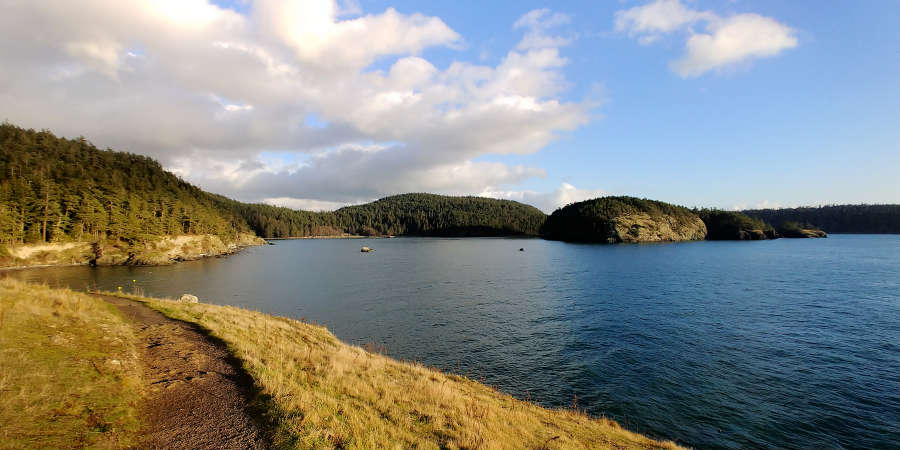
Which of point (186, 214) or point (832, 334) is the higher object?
point (186, 214)

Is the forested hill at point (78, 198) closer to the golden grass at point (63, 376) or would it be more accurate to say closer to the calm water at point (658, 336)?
the calm water at point (658, 336)

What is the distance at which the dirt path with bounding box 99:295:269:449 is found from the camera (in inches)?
376

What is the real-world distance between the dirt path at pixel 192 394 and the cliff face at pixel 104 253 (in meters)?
86.8

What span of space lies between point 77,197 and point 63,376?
103224mm

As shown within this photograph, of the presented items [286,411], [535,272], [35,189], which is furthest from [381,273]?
[35,189]

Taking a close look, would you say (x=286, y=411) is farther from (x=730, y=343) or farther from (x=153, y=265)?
(x=153, y=265)

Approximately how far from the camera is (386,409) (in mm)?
13625

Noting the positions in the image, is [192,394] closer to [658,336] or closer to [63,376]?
[63,376]

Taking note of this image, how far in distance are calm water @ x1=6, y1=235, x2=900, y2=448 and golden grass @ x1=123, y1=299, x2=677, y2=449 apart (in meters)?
4.79

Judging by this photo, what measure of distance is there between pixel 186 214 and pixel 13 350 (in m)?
124

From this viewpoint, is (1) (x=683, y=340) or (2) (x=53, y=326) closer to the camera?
(2) (x=53, y=326)

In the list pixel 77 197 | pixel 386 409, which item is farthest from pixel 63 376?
pixel 77 197

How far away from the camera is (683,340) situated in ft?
102

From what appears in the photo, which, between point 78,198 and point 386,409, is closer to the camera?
point 386,409
